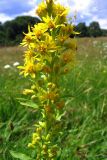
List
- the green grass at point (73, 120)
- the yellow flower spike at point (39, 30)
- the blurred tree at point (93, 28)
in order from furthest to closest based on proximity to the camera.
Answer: the blurred tree at point (93, 28), the green grass at point (73, 120), the yellow flower spike at point (39, 30)

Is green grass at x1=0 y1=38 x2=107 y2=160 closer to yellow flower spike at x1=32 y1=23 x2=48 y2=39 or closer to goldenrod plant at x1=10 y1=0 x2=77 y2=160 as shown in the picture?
goldenrod plant at x1=10 y1=0 x2=77 y2=160

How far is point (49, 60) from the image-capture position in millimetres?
2660

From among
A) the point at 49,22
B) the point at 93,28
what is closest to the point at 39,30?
the point at 49,22

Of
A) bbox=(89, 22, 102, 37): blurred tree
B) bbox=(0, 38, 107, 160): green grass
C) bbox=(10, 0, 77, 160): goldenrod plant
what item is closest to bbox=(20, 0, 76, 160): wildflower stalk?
bbox=(10, 0, 77, 160): goldenrod plant

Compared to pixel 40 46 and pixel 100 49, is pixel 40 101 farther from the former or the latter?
pixel 100 49

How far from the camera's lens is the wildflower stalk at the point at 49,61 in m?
2.63

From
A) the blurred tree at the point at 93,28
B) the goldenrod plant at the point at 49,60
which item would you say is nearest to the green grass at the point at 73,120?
the goldenrod plant at the point at 49,60

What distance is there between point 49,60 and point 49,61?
0.05 feet

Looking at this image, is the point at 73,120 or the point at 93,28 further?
the point at 93,28

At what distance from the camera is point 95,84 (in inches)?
223

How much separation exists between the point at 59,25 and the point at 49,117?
0.55 meters

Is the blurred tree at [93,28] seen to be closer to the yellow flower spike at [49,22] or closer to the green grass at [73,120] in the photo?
the green grass at [73,120]

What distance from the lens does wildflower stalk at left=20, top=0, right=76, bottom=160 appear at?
2631mm

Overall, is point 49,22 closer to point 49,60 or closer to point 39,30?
point 39,30
